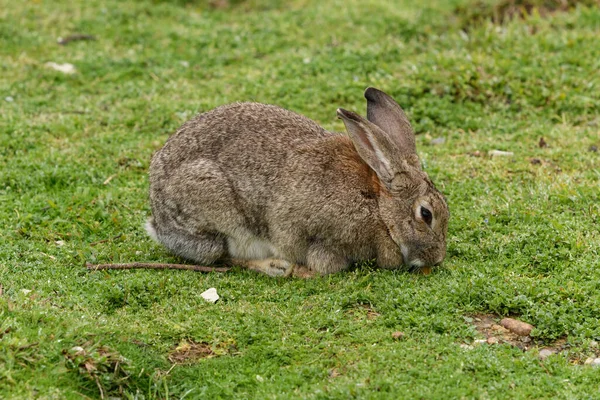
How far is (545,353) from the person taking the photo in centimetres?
574

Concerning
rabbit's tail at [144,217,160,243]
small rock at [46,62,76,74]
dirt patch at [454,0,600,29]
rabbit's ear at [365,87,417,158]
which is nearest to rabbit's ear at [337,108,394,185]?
rabbit's ear at [365,87,417,158]

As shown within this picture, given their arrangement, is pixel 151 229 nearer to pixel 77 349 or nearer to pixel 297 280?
pixel 297 280

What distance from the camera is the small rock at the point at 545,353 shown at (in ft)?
18.6

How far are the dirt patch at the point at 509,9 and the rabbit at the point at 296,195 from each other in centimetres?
574

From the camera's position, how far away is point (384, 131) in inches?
289

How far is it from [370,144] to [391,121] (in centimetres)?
51

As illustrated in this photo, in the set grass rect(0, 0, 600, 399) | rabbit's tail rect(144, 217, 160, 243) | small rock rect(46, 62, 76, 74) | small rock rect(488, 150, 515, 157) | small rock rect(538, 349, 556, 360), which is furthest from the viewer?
small rock rect(46, 62, 76, 74)

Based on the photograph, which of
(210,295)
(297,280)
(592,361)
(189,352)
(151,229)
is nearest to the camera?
(592,361)

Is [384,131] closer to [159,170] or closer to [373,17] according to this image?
[159,170]

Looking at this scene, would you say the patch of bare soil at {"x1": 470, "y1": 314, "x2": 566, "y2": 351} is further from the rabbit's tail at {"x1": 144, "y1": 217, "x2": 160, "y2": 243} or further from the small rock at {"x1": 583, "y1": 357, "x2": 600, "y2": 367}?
the rabbit's tail at {"x1": 144, "y1": 217, "x2": 160, "y2": 243}

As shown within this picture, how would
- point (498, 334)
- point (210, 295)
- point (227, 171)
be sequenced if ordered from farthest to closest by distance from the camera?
point (227, 171), point (210, 295), point (498, 334)

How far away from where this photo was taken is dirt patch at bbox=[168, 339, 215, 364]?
19.0 feet

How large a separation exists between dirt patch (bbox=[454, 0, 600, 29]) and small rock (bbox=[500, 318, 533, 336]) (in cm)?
733

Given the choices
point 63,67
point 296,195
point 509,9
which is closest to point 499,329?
point 296,195
